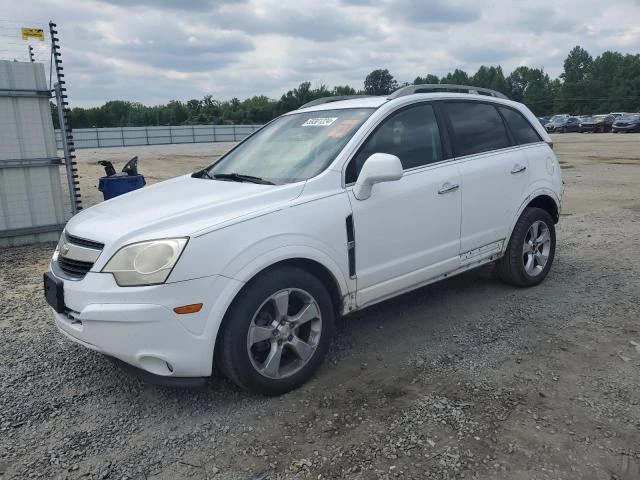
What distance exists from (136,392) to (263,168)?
1.75 metres

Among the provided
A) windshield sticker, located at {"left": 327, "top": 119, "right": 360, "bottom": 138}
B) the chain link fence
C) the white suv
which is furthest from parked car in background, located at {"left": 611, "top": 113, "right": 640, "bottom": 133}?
windshield sticker, located at {"left": 327, "top": 119, "right": 360, "bottom": 138}

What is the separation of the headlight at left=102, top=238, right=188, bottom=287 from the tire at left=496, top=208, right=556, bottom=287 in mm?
3184

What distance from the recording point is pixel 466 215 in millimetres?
4402

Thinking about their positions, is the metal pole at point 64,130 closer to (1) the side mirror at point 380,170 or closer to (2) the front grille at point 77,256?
(2) the front grille at point 77,256

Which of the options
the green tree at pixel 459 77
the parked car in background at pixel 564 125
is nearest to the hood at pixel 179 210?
the parked car in background at pixel 564 125

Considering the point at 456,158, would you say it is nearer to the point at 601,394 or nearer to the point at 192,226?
the point at 601,394

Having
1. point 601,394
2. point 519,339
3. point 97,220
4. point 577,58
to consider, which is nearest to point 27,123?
point 97,220

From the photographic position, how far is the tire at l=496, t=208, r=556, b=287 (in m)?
4.98

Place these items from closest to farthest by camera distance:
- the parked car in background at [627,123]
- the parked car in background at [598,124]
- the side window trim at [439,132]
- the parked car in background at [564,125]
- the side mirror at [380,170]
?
the side mirror at [380,170] < the side window trim at [439,132] < the parked car in background at [627,123] < the parked car in background at [598,124] < the parked car in background at [564,125]

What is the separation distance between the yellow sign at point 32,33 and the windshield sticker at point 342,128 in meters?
5.78

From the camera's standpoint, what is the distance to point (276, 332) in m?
3.31

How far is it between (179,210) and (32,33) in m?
6.02

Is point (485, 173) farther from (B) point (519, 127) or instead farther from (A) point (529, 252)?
(A) point (529, 252)

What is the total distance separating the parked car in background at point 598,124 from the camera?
41844 millimetres
